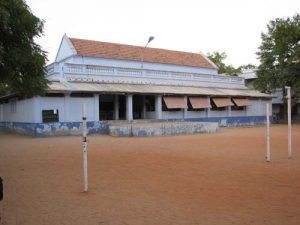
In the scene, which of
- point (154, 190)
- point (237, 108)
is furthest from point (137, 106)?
point (154, 190)

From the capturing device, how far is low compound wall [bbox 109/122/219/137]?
19500mm

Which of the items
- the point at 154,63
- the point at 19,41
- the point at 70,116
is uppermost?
the point at 154,63

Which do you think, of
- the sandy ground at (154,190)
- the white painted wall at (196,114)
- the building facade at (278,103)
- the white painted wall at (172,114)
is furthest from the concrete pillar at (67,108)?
the building facade at (278,103)

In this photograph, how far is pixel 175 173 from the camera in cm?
828

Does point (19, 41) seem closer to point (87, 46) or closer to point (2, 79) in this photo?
point (2, 79)

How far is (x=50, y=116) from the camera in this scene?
2033 centimetres

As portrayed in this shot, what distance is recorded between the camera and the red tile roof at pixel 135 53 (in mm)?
26359

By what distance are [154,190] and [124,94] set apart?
1704 centimetres

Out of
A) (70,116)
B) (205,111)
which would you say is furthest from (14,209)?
(205,111)

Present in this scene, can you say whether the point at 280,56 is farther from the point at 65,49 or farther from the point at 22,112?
the point at 22,112

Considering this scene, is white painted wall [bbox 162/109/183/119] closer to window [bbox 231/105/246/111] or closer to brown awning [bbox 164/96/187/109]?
brown awning [bbox 164/96/187/109]

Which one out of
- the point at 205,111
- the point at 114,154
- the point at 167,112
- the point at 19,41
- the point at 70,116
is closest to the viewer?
the point at 19,41

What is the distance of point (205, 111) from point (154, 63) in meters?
6.37

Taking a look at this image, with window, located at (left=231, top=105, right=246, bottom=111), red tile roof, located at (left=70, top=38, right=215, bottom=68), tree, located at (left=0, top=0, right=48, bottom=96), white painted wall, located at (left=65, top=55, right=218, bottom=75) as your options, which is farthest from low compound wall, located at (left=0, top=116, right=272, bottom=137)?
tree, located at (left=0, top=0, right=48, bottom=96)
